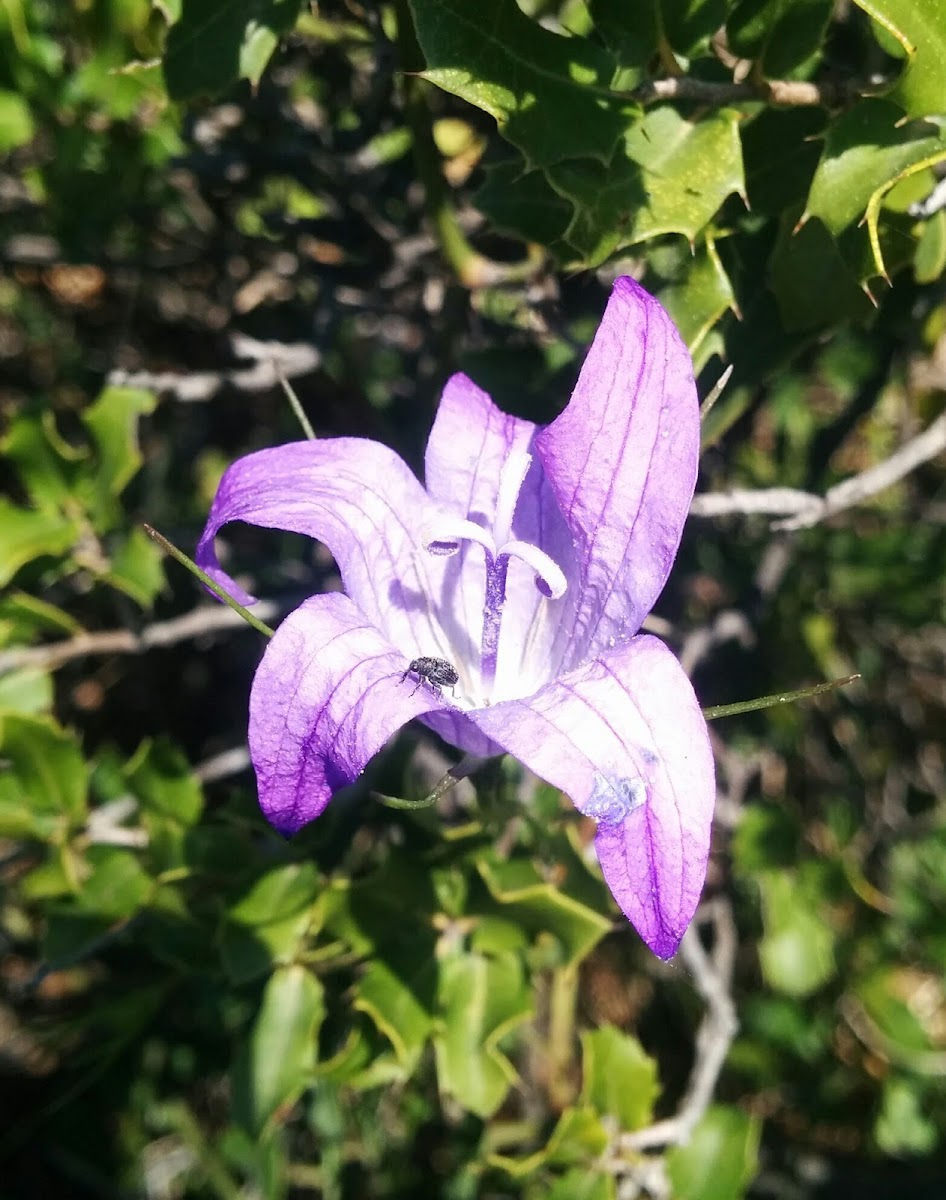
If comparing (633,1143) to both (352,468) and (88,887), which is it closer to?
(88,887)

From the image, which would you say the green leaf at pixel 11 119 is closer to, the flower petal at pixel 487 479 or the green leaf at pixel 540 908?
the flower petal at pixel 487 479

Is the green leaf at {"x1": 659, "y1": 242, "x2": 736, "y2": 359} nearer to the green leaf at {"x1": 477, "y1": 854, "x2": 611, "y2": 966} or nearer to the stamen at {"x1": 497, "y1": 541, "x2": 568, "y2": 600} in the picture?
the stamen at {"x1": 497, "y1": 541, "x2": 568, "y2": 600}

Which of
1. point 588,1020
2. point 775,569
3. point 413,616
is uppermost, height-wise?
point 413,616

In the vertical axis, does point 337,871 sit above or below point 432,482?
below

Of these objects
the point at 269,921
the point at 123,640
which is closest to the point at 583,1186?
the point at 269,921

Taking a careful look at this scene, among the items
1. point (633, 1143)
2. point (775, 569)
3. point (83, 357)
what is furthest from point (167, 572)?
point (633, 1143)

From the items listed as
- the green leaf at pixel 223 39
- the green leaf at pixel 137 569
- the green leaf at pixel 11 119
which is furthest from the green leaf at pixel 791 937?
the green leaf at pixel 11 119
